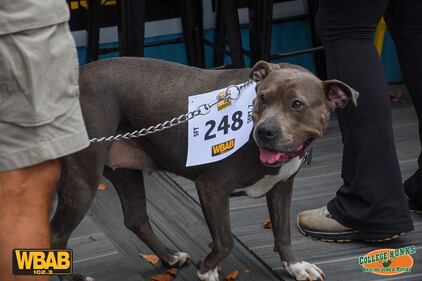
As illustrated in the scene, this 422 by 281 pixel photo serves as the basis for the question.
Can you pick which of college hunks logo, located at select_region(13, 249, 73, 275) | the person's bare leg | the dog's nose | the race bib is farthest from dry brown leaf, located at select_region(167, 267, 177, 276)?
the person's bare leg

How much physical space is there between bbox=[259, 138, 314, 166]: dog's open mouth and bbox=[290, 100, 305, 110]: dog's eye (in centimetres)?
14

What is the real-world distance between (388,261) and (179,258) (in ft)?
3.06

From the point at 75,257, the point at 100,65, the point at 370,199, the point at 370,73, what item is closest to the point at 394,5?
the point at 370,73

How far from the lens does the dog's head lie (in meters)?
3.48

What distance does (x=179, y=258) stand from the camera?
4.16 meters

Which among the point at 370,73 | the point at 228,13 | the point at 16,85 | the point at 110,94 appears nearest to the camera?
the point at 16,85

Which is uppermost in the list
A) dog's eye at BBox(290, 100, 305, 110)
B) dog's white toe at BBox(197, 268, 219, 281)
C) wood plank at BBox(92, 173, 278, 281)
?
dog's eye at BBox(290, 100, 305, 110)

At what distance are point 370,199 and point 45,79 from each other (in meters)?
1.87

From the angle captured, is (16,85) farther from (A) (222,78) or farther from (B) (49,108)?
(A) (222,78)

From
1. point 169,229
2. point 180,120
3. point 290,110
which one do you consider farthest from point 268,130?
point 169,229

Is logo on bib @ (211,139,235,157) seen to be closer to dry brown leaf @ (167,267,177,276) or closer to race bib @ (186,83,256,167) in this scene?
race bib @ (186,83,256,167)

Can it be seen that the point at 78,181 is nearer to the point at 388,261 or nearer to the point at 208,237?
the point at 208,237

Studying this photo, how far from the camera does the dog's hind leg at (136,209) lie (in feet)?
13.7

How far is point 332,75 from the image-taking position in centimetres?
415
